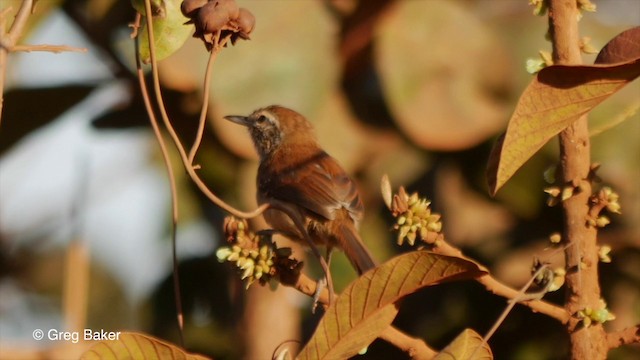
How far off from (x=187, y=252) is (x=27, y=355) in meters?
1.16

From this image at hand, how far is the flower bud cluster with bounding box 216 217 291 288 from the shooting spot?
1980mm

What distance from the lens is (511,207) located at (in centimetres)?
377

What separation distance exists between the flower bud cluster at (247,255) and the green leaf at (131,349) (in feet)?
1.19

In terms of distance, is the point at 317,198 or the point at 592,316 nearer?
the point at 592,316

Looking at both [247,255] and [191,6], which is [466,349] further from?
[191,6]

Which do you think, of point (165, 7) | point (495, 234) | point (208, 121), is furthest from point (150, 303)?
point (165, 7)

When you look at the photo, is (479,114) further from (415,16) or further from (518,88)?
(415,16)

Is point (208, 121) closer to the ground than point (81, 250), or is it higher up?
higher up

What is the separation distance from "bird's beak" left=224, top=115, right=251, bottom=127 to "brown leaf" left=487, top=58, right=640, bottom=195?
91.8 inches

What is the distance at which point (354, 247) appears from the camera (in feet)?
11.6

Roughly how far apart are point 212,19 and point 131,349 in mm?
579

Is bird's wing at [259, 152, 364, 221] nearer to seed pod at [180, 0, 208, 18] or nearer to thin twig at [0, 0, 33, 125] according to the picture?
seed pod at [180, 0, 208, 18]

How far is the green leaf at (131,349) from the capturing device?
1621 millimetres

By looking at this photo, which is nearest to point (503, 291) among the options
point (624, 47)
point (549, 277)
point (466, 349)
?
point (549, 277)
